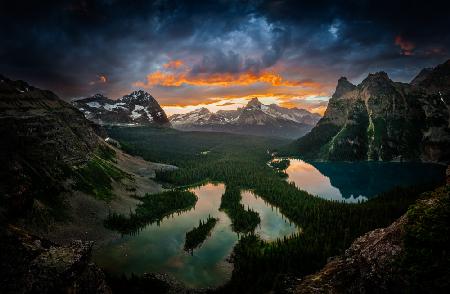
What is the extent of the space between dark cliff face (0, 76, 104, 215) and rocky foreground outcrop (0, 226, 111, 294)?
140ft

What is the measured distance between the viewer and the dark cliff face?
72.1 m

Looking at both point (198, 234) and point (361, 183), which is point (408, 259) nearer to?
point (198, 234)

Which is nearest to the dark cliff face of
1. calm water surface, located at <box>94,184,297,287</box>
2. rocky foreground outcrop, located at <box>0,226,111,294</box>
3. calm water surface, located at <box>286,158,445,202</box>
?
calm water surface, located at <box>94,184,297,287</box>

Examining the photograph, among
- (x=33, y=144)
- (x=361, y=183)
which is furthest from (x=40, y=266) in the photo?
(x=361, y=183)

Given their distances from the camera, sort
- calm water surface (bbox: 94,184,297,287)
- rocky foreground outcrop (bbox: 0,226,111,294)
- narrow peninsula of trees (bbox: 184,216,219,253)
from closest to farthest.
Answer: rocky foreground outcrop (bbox: 0,226,111,294)
calm water surface (bbox: 94,184,297,287)
narrow peninsula of trees (bbox: 184,216,219,253)

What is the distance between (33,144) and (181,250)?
67352 mm

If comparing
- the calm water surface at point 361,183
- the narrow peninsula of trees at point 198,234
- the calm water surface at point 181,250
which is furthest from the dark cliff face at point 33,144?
the calm water surface at point 361,183

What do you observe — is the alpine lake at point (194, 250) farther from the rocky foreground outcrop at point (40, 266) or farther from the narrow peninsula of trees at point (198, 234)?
the rocky foreground outcrop at point (40, 266)

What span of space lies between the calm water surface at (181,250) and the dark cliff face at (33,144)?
25957 mm

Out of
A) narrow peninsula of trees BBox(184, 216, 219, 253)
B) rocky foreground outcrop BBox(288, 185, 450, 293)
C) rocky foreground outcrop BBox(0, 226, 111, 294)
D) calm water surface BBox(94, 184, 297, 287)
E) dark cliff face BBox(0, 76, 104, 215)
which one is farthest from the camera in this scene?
narrow peninsula of trees BBox(184, 216, 219, 253)

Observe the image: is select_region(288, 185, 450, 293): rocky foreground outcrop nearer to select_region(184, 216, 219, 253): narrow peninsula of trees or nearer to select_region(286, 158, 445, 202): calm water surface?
select_region(184, 216, 219, 253): narrow peninsula of trees

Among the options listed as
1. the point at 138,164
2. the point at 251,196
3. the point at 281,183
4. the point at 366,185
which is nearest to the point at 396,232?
the point at 251,196

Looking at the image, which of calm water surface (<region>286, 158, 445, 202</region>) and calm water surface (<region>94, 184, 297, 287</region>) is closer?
calm water surface (<region>94, 184, 297, 287</region>)

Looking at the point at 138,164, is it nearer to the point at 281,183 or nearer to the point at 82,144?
the point at 82,144
